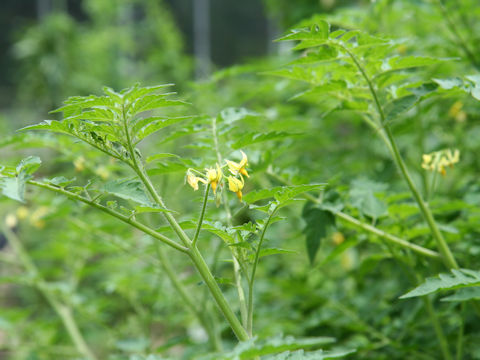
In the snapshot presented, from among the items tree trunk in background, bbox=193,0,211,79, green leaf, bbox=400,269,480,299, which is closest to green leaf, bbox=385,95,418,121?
green leaf, bbox=400,269,480,299

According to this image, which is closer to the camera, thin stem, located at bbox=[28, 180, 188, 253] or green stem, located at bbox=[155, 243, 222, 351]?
thin stem, located at bbox=[28, 180, 188, 253]

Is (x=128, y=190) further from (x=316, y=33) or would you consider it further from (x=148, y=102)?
(x=316, y=33)

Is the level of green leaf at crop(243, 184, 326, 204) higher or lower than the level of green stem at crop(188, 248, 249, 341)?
higher

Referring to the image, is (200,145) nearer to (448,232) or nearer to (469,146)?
(448,232)

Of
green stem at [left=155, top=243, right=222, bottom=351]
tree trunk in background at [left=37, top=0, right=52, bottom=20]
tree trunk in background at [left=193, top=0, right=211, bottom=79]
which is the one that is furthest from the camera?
tree trunk in background at [left=37, top=0, right=52, bottom=20]

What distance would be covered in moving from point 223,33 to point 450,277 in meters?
8.18

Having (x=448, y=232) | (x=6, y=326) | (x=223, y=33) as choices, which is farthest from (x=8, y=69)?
(x=448, y=232)

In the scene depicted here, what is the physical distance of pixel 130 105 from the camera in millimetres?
847

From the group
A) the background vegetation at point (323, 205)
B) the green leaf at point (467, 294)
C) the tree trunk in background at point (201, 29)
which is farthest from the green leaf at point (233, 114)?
the tree trunk in background at point (201, 29)

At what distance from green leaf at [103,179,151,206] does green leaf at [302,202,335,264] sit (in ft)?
1.72

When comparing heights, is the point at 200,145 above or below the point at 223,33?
below

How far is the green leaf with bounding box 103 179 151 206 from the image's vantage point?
82cm

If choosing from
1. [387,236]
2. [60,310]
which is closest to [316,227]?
[387,236]

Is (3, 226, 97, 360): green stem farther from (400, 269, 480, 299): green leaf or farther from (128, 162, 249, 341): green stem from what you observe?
(400, 269, 480, 299): green leaf
